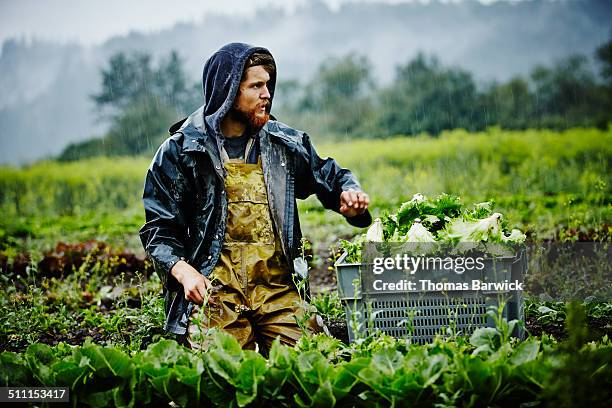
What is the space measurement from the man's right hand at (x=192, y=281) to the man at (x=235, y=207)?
0.09m

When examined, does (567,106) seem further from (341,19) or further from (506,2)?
(341,19)

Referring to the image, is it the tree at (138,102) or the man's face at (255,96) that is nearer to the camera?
the man's face at (255,96)

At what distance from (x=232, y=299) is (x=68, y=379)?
981mm

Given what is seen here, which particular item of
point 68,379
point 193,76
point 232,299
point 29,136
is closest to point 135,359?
point 68,379

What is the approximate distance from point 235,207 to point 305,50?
219 feet

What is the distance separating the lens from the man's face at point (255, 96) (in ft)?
12.4

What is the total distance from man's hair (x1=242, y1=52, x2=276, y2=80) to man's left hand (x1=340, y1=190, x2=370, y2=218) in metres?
0.83

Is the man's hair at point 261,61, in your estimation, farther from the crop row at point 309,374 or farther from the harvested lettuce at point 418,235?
the crop row at point 309,374

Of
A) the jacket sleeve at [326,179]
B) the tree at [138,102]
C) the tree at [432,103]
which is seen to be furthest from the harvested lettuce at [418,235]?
the tree at [138,102]

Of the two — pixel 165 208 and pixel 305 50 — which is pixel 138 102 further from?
pixel 305 50

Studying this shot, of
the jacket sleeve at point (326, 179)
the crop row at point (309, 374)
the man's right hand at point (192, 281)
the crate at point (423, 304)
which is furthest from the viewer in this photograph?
the jacket sleeve at point (326, 179)

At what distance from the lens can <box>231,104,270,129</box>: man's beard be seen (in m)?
3.80

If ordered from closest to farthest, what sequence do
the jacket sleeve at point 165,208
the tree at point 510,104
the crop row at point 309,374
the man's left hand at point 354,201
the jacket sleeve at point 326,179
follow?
the crop row at point 309,374
the jacket sleeve at point 165,208
the man's left hand at point 354,201
the jacket sleeve at point 326,179
the tree at point 510,104

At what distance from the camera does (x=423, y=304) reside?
3232mm
